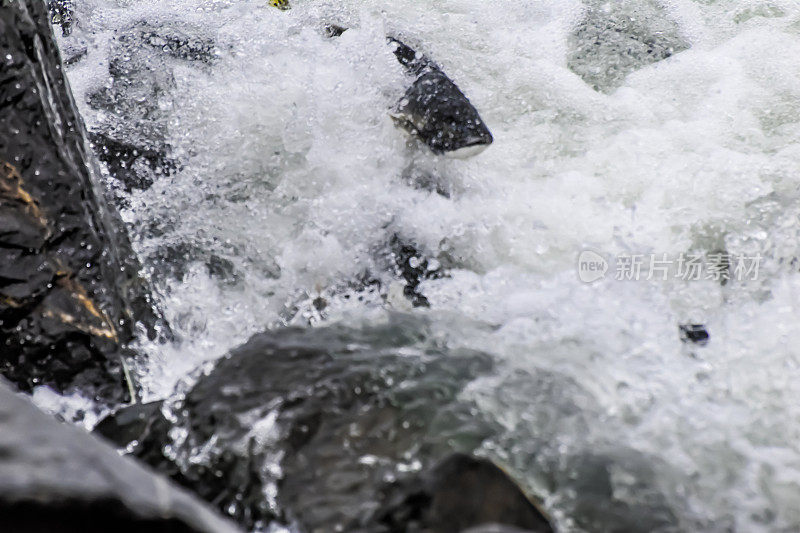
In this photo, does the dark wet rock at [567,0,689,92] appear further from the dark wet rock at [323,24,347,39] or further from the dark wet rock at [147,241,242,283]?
the dark wet rock at [147,241,242,283]

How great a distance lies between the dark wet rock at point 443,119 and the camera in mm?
2893

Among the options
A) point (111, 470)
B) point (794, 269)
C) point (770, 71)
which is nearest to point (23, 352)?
point (111, 470)

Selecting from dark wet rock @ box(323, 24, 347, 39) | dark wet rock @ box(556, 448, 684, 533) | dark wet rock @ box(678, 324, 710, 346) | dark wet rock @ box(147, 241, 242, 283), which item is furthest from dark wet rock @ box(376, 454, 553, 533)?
dark wet rock @ box(323, 24, 347, 39)

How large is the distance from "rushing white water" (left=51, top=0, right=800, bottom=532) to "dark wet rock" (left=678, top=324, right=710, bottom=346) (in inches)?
1.4

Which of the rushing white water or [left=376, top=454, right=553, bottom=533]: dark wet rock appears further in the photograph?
the rushing white water

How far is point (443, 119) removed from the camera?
9.57 ft

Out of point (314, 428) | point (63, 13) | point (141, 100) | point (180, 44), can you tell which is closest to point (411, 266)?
point (314, 428)

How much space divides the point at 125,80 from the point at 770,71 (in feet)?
10.5

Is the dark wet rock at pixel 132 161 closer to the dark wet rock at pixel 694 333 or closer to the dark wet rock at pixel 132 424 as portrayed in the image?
the dark wet rock at pixel 132 424

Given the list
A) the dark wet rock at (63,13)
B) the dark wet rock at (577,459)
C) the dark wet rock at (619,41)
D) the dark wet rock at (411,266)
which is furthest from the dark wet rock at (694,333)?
the dark wet rock at (63,13)

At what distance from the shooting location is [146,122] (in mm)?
3252

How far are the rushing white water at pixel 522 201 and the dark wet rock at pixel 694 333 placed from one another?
36 millimetres

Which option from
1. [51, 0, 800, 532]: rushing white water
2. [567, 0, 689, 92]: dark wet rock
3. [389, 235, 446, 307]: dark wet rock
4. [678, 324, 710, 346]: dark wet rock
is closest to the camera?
[51, 0, 800, 532]: rushing white water

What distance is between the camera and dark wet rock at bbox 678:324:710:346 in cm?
215
